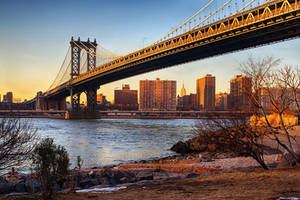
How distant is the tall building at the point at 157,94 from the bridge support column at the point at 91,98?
82522mm

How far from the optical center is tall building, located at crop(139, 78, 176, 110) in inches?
6718

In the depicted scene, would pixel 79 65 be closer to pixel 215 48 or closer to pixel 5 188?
pixel 215 48

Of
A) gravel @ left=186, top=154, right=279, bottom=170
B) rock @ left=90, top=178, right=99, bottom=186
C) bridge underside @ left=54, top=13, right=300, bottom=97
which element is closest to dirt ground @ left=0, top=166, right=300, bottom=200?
rock @ left=90, top=178, right=99, bottom=186

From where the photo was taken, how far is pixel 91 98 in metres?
80.2

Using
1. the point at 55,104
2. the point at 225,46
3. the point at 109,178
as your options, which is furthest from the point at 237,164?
the point at 55,104

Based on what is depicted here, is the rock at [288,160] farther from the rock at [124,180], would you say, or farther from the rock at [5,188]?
the rock at [5,188]

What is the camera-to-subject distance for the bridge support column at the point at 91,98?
79.0 m

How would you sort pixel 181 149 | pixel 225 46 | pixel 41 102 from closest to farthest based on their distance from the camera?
pixel 181 149 → pixel 225 46 → pixel 41 102

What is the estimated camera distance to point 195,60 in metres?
46.8

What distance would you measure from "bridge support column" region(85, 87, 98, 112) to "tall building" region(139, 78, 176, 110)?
82.5 m

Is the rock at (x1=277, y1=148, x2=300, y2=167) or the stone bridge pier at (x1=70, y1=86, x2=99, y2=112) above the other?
the stone bridge pier at (x1=70, y1=86, x2=99, y2=112)

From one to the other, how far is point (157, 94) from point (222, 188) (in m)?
170

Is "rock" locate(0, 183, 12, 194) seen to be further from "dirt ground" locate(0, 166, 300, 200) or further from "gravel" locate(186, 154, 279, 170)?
"gravel" locate(186, 154, 279, 170)

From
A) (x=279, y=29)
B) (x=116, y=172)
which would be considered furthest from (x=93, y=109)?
(x=116, y=172)
